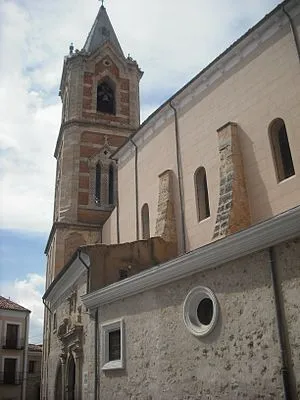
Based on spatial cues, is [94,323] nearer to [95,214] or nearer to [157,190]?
[157,190]

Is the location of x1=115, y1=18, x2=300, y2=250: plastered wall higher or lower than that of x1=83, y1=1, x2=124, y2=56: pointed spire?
lower

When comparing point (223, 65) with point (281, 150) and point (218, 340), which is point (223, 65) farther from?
point (218, 340)

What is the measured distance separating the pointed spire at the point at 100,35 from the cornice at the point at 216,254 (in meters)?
20.5

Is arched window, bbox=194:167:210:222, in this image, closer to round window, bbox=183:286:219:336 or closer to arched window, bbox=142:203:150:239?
arched window, bbox=142:203:150:239

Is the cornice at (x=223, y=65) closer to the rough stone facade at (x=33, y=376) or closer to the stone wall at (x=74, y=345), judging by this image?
the stone wall at (x=74, y=345)

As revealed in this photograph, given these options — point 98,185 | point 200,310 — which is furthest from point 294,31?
point 98,185

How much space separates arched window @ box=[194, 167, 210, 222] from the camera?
1348 centimetres

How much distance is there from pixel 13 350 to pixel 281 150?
2596 cm

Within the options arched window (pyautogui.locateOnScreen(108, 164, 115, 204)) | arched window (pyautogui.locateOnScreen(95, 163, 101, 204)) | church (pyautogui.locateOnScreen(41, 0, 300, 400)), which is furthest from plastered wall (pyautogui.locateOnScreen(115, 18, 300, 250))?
arched window (pyautogui.locateOnScreen(95, 163, 101, 204))

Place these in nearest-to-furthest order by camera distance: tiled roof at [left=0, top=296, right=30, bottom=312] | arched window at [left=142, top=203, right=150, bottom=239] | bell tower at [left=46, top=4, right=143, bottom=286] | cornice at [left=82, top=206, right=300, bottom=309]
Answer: cornice at [left=82, top=206, right=300, bottom=309], arched window at [left=142, top=203, right=150, bottom=239], bell tower at [left=46, top=4, right=143, bottom=286], tiled roof at [left=0, top=296, right=30, bottom=312]

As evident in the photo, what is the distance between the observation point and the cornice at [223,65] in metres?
11.8

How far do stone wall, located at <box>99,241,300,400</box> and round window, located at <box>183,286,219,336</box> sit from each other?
0.37ft

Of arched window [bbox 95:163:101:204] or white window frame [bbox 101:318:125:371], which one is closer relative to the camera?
white window frame [bbox 101:318:125:371]

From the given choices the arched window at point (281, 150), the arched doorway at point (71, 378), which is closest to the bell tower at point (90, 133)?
the arched doorway at point (71, 378)
